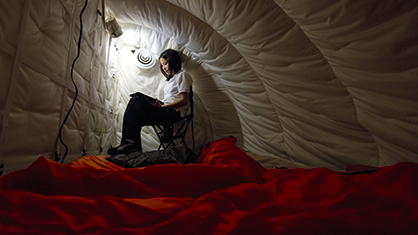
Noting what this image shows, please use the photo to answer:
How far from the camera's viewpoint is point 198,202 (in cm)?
49

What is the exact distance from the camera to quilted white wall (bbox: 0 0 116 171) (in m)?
0.64

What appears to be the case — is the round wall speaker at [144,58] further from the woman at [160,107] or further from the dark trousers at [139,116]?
the dark trousers at [139,116]

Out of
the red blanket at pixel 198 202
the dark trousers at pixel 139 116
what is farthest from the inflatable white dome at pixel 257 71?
the red blanket at pixel 198 202

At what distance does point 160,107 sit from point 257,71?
43.6 inches

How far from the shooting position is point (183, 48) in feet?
7.77

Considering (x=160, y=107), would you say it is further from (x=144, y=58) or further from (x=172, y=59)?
(x=144, y=58)

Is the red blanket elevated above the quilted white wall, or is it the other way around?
the quilted white wall

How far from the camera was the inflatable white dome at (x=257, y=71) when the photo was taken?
726 mm

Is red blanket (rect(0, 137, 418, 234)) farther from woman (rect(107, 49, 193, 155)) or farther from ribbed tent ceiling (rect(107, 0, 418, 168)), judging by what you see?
woman (rect(107, 49, 193, 155))

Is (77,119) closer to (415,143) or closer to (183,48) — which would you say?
(183,48)

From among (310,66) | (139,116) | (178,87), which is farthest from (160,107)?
(310,66)

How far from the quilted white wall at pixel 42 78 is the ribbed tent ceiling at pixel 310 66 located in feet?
3.26

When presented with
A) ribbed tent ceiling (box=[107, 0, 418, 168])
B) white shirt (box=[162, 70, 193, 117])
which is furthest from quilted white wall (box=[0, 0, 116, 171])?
ribbed tent ceiling (box=[107, 0, 418, 168])

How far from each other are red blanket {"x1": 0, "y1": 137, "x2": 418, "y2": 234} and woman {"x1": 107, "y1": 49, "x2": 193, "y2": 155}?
1044mm
